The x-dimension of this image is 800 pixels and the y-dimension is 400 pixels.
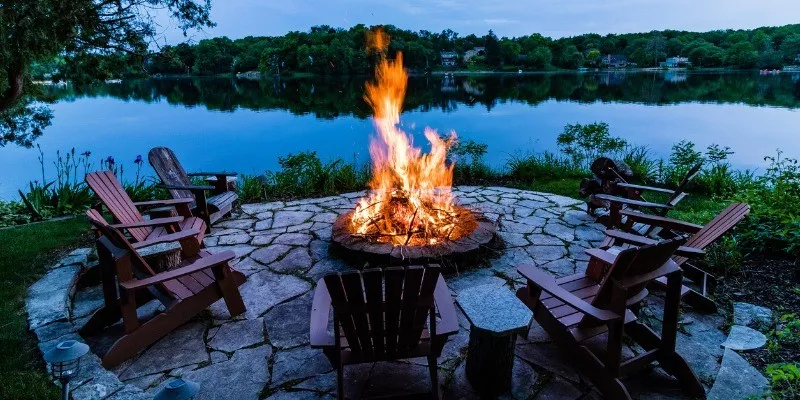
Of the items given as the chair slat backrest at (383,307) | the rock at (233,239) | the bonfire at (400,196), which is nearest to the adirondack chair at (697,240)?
the bonfire at (400,196)

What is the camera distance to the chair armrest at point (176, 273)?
276 centimetres

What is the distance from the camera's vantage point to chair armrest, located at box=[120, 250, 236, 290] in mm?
2760

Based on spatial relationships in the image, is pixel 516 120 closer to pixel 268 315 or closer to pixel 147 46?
pixel 147 46

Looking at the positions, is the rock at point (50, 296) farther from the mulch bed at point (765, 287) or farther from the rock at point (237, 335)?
the mulch bed at point (765, 287)

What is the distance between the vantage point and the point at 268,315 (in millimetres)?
3430

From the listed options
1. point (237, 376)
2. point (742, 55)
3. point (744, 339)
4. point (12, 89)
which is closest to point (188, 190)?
point (237, 376)

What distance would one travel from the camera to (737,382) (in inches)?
100

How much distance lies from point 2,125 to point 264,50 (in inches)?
1771

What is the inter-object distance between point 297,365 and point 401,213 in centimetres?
228

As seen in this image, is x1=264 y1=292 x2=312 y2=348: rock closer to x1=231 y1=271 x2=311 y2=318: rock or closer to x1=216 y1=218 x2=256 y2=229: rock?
x1=231 y1=271 x2=311 y2=318: rock

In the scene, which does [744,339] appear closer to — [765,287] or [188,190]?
[765,287]

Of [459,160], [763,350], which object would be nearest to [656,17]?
[459,160]

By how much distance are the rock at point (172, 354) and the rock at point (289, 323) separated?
468 millimetres

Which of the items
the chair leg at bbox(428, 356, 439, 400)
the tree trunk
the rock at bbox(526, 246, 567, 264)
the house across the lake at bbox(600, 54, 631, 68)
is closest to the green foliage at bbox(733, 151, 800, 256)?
the rock at bbox(526, 246, 567, 264)
